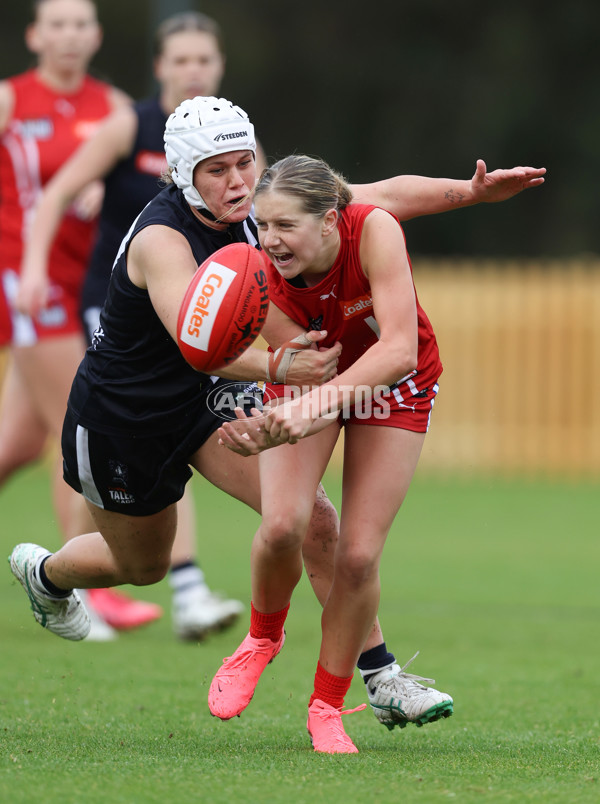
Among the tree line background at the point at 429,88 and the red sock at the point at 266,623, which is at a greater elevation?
the tree line background at the point at 429,88

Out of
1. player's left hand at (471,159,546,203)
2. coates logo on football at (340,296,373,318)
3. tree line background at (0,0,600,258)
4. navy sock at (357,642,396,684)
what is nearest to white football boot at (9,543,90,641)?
navy sock at (357,642,396,684)

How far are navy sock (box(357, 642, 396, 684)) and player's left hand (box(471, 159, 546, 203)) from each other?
1606 millimetres

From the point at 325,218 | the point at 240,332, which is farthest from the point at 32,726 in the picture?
the point at 325,218

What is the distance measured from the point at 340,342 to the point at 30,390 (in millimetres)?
2915

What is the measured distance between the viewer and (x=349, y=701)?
211 inches

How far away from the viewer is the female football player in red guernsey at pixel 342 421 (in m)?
4.18

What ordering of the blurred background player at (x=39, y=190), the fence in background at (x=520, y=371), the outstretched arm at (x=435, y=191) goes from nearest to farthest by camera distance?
1. the outstretched arm at (x=435, y=191)
2. the blurred background player at (x=39, y=190)
3. the fence in background at (x=520, y=371)

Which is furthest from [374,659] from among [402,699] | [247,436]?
[247,436]

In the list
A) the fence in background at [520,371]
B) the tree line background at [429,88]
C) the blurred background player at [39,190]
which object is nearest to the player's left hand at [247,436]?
the blurred background player at [39,190]

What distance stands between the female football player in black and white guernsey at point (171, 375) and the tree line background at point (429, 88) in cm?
1862

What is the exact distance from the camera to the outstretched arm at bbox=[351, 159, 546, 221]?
4.61 metres

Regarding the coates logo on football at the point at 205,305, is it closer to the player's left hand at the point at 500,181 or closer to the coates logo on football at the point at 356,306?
the coates logo on football at the point at 356,306

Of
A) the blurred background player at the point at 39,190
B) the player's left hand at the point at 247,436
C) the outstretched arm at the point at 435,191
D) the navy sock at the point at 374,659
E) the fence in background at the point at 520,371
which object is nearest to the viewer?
the player's left hand at the point at 247,436

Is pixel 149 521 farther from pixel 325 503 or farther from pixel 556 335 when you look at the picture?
pixel 556 335
